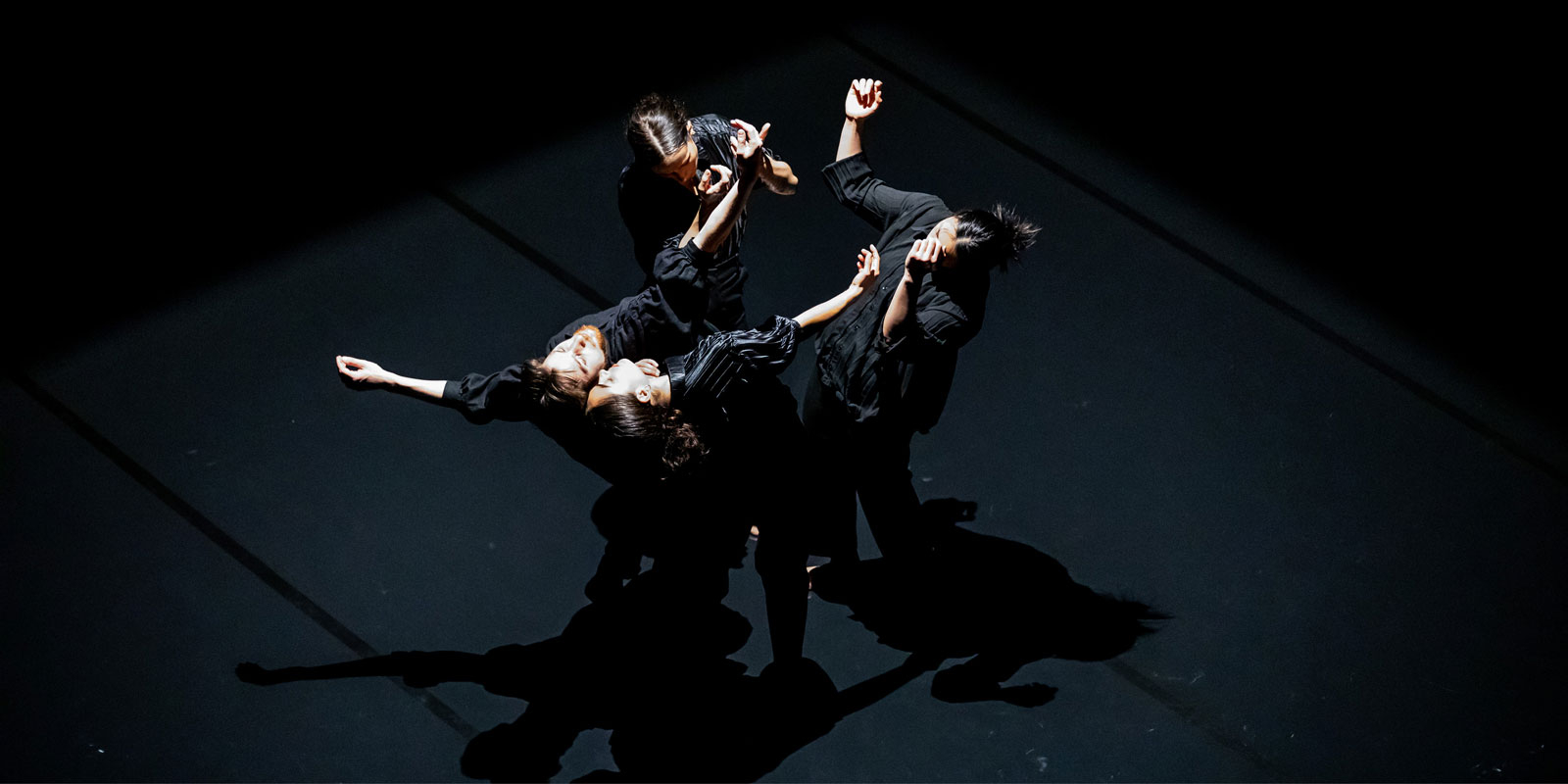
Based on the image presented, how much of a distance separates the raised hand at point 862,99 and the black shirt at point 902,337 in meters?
0.14

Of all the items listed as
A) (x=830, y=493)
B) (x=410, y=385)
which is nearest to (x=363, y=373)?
(x=410, y=385)

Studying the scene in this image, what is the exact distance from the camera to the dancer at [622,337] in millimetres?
3447

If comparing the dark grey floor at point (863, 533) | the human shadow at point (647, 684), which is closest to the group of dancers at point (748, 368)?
the human shadow at point (647, 684)

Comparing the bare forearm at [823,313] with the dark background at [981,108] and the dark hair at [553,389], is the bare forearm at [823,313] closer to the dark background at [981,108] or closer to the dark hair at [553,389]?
the dark hair at [553,389]

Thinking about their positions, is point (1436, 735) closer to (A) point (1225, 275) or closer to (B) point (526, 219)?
(A) point (1225, 275)

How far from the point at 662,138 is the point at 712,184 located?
21cm

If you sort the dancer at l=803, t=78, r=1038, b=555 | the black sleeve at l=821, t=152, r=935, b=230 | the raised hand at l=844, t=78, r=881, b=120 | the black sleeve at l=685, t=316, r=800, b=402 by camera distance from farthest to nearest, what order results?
the black sleeve at l=821, t=152, r=935, b=230 < the raised hand at l=844, t=78, r=881, b=120 < the black sleeve at l=685, t=316, r=800, b=402 < the dancer at l=803, t=78, r=1038, b=555

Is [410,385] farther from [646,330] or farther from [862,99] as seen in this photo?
[862,99]

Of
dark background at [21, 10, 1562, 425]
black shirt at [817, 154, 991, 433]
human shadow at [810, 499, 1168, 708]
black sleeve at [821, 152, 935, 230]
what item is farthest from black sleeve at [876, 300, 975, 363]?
dark background at [21, 10, 1562, 425]

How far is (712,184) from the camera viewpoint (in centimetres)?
372

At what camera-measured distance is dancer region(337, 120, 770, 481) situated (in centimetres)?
345

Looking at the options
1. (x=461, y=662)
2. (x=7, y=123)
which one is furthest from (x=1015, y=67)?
(x=7, y=123)

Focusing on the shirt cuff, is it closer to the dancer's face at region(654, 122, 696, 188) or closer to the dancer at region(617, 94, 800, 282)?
the dancer at region(617, 94, 800, 282)

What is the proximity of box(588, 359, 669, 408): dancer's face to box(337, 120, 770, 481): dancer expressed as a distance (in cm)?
3
